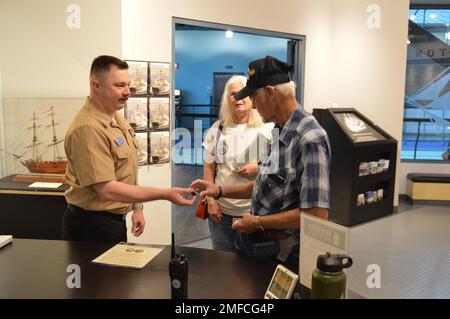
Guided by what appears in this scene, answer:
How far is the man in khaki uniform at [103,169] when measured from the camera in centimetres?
212

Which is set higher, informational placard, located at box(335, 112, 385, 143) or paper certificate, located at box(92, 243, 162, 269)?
informational placard, located at box(335, 112, 385, 143)

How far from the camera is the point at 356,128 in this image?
5.46 m

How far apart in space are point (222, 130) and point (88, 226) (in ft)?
3.65

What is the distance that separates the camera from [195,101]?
6145 mm

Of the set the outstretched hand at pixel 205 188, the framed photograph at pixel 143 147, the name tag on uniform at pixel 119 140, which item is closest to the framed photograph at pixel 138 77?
the framed photograph at pixel 143 147

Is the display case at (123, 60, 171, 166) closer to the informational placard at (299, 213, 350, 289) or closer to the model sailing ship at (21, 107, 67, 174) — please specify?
the model sailing ship at (21, 107, 67, 174)

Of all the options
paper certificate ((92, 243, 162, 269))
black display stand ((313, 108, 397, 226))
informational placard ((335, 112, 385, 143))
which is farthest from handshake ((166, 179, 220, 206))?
informational placard ((335, 112, 385, 143))

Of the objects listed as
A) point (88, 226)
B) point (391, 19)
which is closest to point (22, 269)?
point (88, 226)

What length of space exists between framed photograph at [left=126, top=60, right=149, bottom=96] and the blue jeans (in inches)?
55.5

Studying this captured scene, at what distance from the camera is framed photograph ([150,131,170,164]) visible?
12.4 ft

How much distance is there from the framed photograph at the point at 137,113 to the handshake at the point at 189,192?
1455 mm

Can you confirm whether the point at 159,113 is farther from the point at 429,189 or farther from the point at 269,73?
the point at 429,189

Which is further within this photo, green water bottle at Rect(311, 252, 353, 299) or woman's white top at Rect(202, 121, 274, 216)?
woman's white top at Rect(202, 121, 274, 216)

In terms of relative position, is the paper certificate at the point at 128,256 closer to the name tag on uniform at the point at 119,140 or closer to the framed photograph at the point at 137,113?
the name tag on uniform at the point at 119,140
